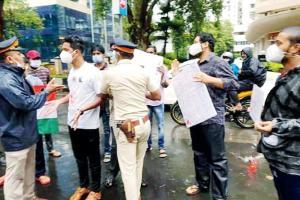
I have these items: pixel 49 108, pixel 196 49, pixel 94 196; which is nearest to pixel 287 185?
pixel 196 49

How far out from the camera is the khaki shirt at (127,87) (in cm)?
296

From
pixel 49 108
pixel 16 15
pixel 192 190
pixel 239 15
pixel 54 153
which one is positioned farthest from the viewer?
pixel 239 15

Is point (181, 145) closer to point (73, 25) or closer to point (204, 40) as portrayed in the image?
point (204, 40)

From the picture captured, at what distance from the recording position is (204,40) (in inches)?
133

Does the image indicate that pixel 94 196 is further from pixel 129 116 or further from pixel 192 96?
pixel 192 96

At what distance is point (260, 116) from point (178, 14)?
51.4ft

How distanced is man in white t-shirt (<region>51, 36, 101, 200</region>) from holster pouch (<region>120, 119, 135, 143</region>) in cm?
51

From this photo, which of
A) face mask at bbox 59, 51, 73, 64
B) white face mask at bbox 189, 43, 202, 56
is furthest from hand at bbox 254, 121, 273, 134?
face mask at bbox 59, 51, 73, 64

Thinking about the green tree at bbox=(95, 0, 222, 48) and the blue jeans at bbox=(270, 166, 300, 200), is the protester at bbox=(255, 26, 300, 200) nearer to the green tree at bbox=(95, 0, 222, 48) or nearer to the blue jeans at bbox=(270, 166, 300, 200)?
the blue jeans at bbox=(270, 166, 300, 200)

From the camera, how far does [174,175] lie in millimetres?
4434

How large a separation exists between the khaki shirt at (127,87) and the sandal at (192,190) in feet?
4.32

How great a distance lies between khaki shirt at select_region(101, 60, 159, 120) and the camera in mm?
2960

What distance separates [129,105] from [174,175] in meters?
1.82

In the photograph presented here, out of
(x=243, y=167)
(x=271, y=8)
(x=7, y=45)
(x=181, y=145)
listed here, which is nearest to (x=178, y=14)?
(x=181, y=145)
